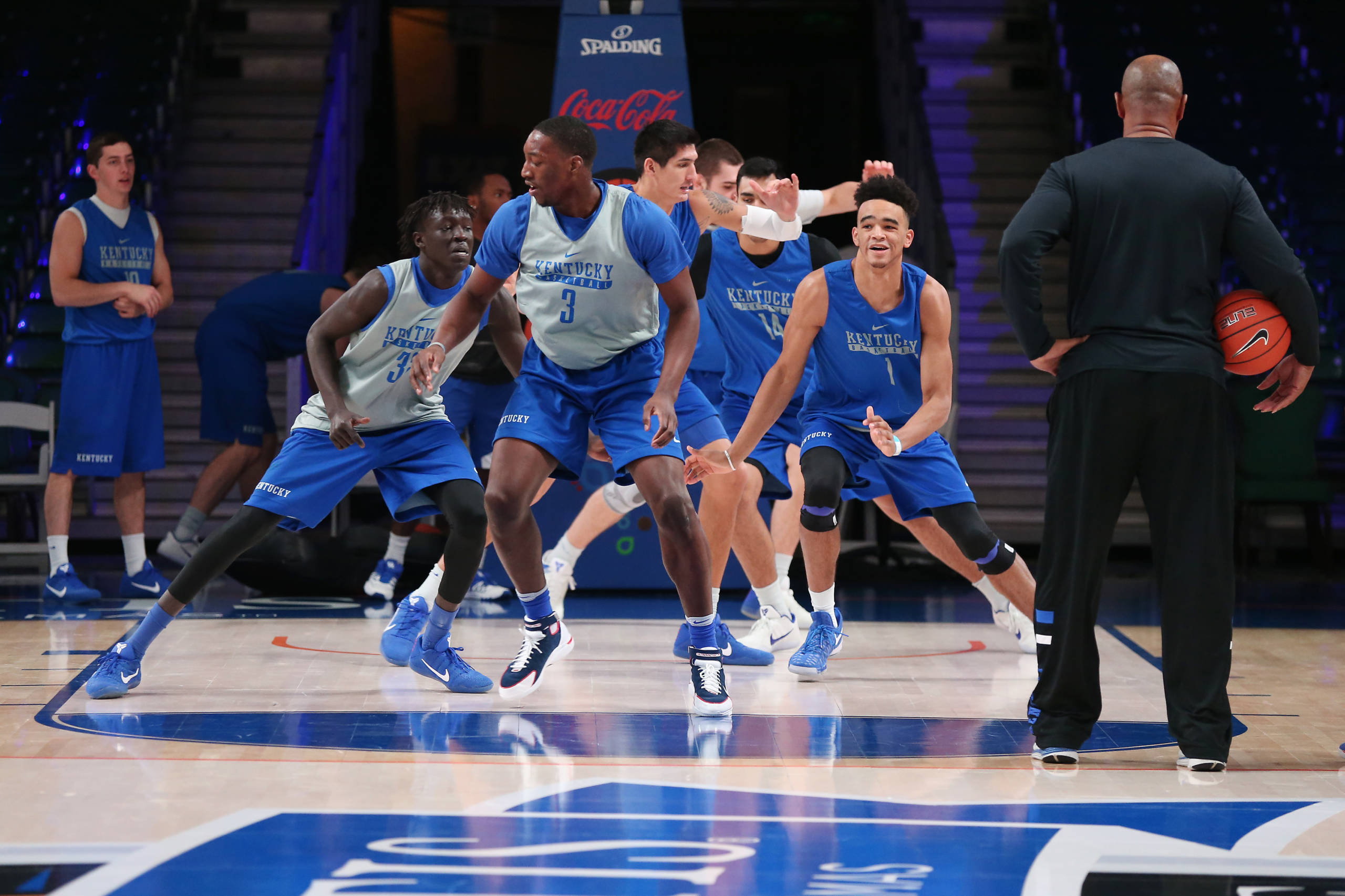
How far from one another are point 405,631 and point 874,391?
1860 mm

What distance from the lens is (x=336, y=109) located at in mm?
10328

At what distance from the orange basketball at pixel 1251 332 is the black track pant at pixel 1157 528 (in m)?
0.11

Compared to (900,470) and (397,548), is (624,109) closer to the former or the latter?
(397,548)

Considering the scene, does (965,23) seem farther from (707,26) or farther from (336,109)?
(336,109)

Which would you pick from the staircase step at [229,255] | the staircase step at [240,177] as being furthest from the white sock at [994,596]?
the staircase step at [240,177]

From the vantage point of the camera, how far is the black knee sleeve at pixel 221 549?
442 cm

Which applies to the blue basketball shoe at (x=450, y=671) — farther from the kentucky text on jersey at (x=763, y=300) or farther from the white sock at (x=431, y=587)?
the kentucky text on jersey at (x=763, y=300)

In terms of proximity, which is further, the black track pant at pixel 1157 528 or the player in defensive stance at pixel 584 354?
the player in defensive stance at pixel 584 354

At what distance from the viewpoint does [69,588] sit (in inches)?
259

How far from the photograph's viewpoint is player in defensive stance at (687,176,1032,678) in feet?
16.1

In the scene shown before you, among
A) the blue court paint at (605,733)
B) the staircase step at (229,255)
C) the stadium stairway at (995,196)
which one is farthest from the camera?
the staircase step at (229,255)

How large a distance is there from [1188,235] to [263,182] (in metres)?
9.10

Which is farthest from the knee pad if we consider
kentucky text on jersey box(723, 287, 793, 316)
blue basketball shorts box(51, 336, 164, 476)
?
blue basketball shorts box(51, 336, 164, 476)

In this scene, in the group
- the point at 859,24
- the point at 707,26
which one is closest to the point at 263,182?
the point at 707,26
